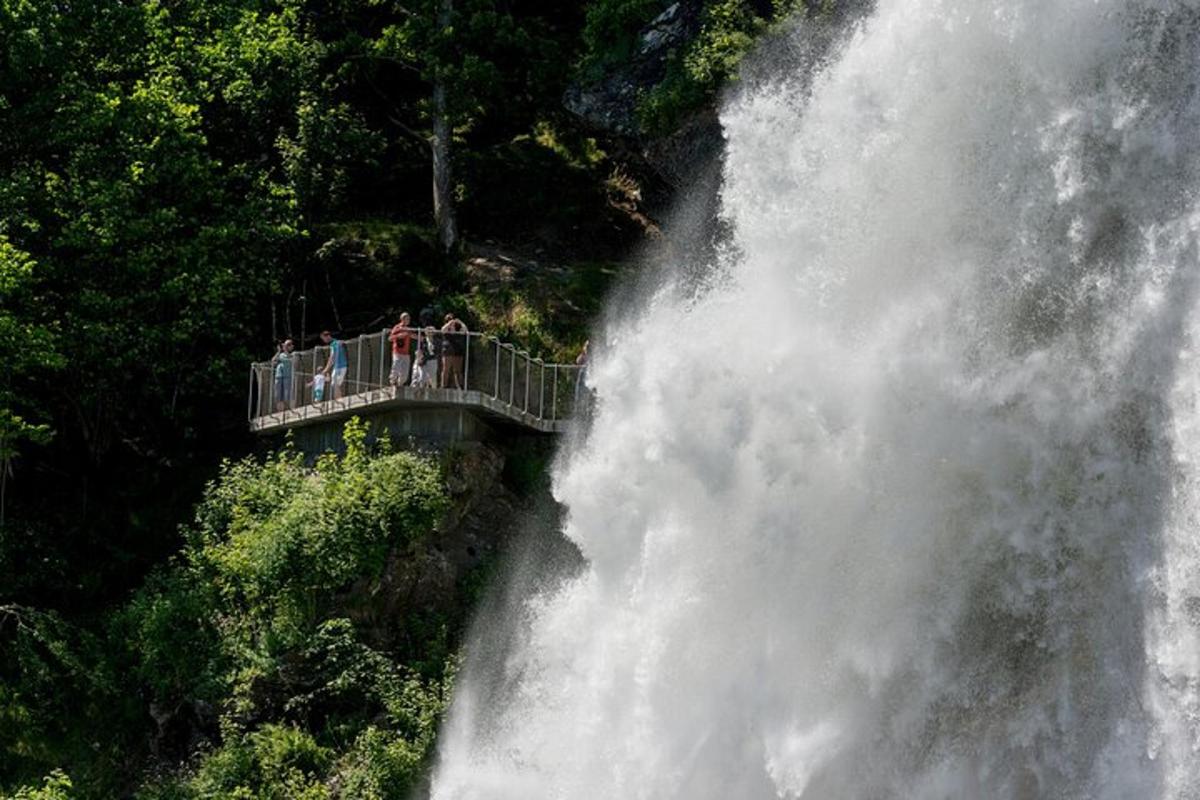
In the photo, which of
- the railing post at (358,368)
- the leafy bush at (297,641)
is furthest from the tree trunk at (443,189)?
the leafy bush at (297,641)

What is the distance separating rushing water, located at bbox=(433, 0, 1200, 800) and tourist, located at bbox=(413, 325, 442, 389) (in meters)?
3.72

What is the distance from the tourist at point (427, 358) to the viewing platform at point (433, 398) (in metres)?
0.10

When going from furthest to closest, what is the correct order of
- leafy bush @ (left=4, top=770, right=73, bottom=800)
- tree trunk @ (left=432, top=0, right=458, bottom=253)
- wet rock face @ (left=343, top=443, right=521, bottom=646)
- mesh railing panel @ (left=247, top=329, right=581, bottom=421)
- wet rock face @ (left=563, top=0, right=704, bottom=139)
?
1. tree trunk @ (left=432, top=0, right=458, bottom=253)
2. wet rock face @ (left=563, top=0, right=704, bottom=139)
3. mesh railing panel @ (left=247, top=329, right=581, bottom=421)
4. wet rock face @ (left=343, top=443, right=521, bottom=646)
5. leafy bush @ (left=4, top=770, right=73, bottom=800)

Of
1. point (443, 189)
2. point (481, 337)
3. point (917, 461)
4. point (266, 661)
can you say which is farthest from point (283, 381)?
point (917, 461)

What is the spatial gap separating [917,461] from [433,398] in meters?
7.49

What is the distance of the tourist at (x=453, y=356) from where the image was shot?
29.9 meters

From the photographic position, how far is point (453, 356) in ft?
98.3

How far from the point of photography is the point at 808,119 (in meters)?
26.5

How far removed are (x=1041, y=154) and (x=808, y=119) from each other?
2771mm

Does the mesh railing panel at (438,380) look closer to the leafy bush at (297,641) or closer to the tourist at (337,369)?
the tourist at (337,369)

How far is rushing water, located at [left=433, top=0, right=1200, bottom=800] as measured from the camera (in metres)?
23.9

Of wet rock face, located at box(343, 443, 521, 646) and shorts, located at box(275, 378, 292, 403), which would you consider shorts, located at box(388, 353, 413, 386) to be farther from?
shorts, located at box(275, 378, 292, 403)

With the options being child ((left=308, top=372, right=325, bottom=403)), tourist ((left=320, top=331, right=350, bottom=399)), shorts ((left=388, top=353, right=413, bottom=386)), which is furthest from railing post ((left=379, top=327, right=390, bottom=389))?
child ((left=308, top=372, right=325, bottom=403))

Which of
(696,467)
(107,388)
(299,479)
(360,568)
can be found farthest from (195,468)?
(696,467)
